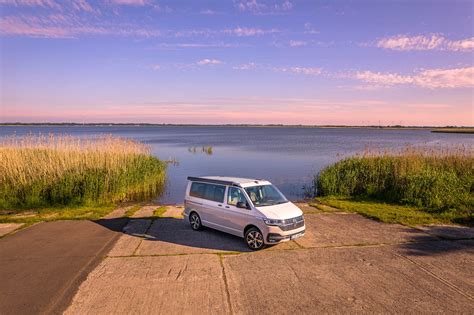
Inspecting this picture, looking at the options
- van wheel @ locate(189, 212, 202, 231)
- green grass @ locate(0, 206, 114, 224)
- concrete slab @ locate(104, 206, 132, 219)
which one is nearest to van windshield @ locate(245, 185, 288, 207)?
van wheel @ locate(189, 212, 202, 231)

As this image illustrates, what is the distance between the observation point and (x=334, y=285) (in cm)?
720

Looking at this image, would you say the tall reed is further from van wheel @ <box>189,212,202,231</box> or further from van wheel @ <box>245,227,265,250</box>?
van wheel @ <box>189,212,202,231</box>

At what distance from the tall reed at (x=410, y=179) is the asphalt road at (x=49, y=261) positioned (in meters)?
12.5

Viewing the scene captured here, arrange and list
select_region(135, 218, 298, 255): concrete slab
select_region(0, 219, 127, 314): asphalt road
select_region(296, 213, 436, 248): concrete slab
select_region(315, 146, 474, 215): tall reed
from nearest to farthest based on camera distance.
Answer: select_region(0, 219, 127, 314): asphalt road, select_region(135, 218, 298, 255): concrete slab, select_region(296, 213, 436, 248): concrete slab, select_region(315, 146, 474, 215): tall reed

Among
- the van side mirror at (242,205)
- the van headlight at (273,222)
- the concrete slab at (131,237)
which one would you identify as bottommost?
the concrete slab at (131,237)

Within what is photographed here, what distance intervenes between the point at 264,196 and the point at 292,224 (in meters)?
1.25

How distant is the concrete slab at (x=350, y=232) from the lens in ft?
33.5

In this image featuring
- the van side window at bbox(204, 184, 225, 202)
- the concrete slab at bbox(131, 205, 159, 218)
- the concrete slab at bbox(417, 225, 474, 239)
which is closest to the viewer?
the van side window at bbox(204, 184, 225, 202)

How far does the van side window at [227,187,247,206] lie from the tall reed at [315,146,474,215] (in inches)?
357

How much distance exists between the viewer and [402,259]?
8680 millimetres

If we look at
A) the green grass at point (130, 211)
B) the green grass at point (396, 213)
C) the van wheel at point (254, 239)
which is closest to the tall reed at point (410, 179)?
the green grass at point (396, 213)

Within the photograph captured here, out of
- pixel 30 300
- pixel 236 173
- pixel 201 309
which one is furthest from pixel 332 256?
pixel 236 173

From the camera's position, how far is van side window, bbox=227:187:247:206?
9.93 m

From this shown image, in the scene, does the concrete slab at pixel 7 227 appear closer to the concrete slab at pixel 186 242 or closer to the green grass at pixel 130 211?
the green grass at pixel 130 211
